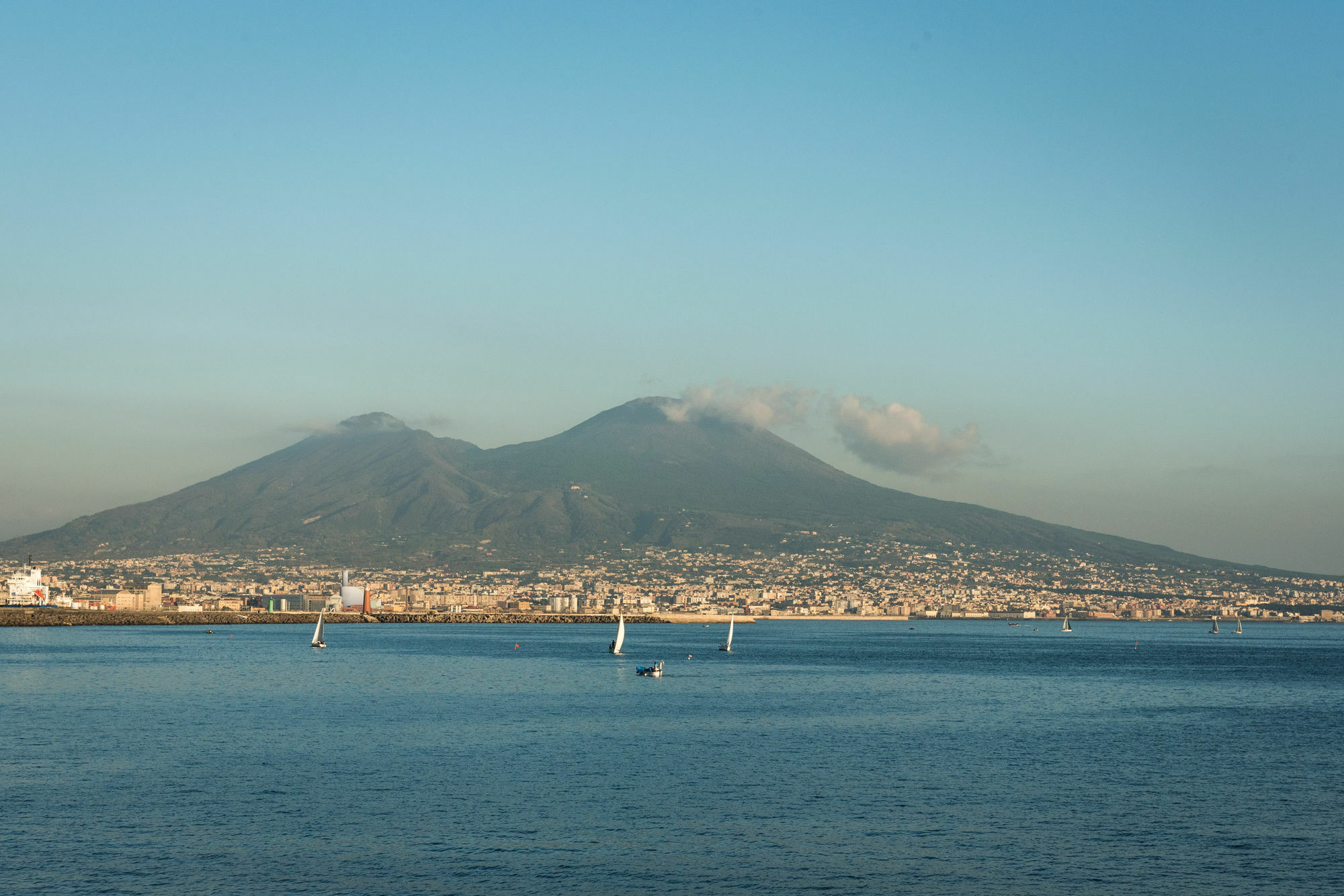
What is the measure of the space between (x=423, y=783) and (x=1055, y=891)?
23093 millimetres

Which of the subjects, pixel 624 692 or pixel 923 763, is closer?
pixel 923 763

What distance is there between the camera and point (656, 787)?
45.1 meters

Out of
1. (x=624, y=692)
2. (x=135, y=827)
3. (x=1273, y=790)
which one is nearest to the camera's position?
(x=135, y=827)

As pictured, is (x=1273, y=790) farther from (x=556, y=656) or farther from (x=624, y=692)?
(x=556, y=656)

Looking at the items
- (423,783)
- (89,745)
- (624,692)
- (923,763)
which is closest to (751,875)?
(423,783)

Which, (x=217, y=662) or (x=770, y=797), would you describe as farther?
(x=217, y=662)

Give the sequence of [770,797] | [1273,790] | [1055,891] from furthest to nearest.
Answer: [1273,790] < [770,797] < [1055,891]

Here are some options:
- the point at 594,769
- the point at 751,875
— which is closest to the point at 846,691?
the point at 594,769

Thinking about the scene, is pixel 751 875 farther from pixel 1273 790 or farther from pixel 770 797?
pixel 1273 790

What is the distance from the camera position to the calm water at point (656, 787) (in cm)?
3262

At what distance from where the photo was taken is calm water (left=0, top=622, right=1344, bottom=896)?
1284 inches

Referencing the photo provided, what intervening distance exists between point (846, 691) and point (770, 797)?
151 feet

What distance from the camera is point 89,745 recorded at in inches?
2101

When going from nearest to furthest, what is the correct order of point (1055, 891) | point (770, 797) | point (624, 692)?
point (1055, 891) < point (770, 797) < point (624, 692)
